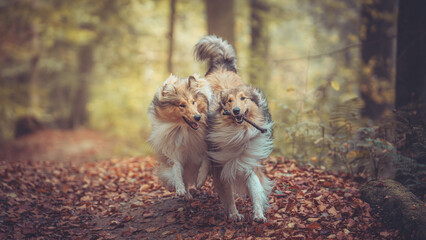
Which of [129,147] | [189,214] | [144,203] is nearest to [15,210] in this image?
[144,203]

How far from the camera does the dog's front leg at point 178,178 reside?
4154 millimetres

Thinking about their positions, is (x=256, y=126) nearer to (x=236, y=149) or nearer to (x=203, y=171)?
(x=236, y=149)

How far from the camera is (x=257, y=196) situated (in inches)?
157

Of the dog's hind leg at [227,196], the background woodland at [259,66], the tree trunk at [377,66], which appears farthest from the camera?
the tree trunk at [377,66]

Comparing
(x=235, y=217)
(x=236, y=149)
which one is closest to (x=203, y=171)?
(x=236, y=149)

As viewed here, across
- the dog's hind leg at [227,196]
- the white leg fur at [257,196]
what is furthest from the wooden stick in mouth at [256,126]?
the dog's hind leg at [227,196]

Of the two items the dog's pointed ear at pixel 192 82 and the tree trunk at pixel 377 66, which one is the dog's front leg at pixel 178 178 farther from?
the tree trunk at pixel 377 66

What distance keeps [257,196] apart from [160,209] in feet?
5.34

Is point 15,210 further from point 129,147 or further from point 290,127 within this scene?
point 129,147

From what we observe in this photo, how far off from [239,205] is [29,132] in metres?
13.6

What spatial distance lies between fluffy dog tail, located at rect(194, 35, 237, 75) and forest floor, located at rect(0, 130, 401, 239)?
2000mm

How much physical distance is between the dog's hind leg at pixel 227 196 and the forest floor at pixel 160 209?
12 cm

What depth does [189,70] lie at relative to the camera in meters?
13.5

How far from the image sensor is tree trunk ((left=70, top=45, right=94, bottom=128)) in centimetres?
1766
